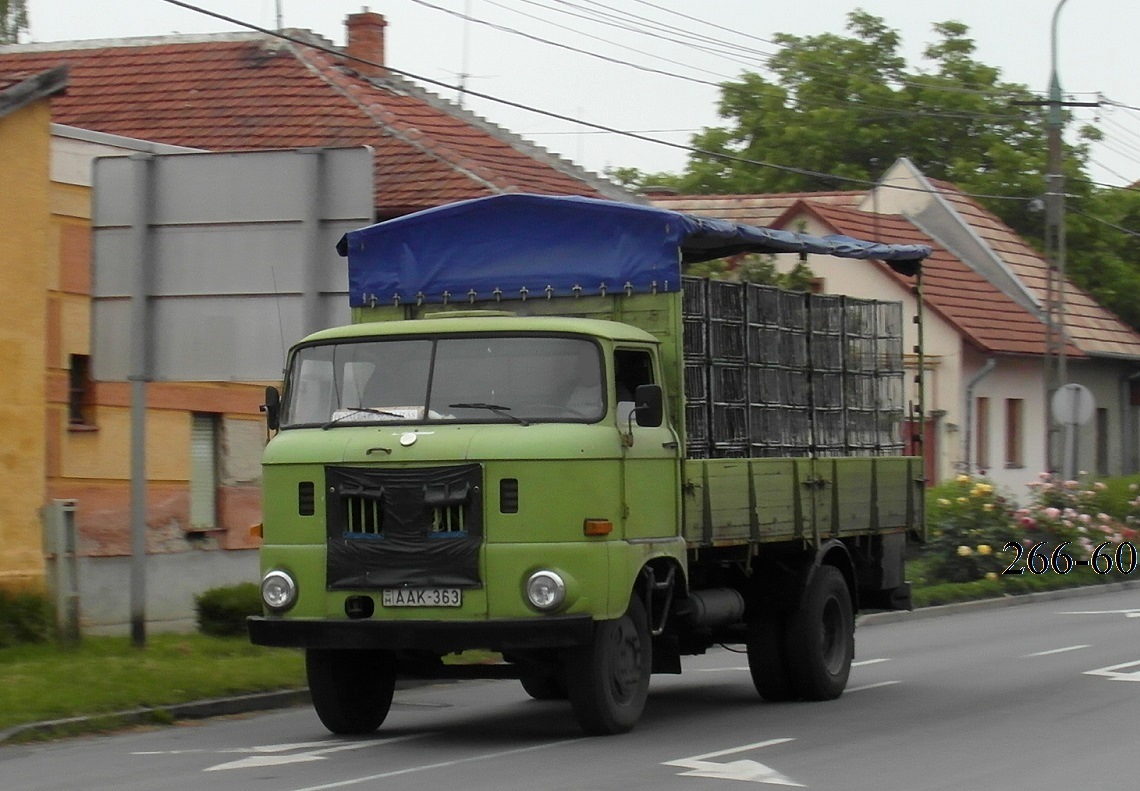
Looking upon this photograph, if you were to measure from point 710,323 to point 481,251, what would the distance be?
1603 millimetres

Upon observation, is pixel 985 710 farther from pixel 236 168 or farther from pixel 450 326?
pixel 236 168

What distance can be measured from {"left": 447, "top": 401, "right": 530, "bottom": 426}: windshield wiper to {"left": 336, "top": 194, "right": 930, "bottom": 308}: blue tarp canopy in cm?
149

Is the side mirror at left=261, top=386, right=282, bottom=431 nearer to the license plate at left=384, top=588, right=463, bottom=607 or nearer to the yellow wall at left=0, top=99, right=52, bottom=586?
the license plate at left=384, top=588, right=463, bottom=607

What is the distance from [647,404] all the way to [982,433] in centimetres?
3242

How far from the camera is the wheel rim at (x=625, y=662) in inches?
477

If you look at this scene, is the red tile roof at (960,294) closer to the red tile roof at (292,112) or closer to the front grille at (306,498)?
the red tile roof at (292,112)

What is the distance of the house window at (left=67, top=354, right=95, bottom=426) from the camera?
66.8 feet

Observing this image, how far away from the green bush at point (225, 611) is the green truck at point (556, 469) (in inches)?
123

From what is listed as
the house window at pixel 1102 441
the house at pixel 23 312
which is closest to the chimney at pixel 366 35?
the house at pixel 23 312

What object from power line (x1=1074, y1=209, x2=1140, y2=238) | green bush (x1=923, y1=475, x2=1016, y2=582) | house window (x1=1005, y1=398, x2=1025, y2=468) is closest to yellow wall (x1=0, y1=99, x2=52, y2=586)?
green bush (x1=923, y1=475, x2=1016, y2=582)

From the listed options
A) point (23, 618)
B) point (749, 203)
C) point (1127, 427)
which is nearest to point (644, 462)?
point (23, 618)

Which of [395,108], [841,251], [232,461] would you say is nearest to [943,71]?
[395,108]

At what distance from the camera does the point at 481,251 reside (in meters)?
13.6

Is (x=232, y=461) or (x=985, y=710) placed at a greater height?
(x=232, y=461)
